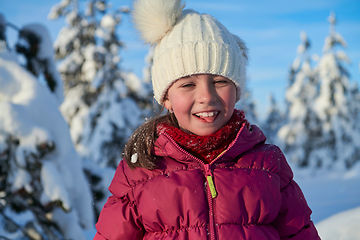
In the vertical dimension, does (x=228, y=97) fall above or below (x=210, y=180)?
above

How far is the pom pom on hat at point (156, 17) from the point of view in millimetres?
1976

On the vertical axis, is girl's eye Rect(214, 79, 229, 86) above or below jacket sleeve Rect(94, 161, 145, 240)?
above

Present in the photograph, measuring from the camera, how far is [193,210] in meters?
1.69

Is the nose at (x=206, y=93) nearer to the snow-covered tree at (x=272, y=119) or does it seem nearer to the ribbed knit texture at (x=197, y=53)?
the ribbed knit texture at (x=197, y=53)

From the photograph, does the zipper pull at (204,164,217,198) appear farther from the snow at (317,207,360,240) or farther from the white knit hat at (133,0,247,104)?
the snow at (317,207,360,240)

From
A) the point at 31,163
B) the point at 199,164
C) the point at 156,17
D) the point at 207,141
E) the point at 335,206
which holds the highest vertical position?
the point at 156,17

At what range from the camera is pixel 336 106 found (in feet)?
65.7

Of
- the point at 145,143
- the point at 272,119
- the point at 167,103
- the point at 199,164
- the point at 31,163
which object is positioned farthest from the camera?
the point at 272,119

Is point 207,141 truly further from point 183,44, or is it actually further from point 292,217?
point 292,217

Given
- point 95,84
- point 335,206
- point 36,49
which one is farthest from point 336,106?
point 36,49

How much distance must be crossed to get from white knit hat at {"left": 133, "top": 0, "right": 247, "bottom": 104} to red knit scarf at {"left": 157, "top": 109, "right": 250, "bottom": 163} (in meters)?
0.29

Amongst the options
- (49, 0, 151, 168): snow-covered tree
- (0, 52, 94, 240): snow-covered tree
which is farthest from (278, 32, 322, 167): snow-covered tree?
(0, 52, 94, 240): snow-covered tree

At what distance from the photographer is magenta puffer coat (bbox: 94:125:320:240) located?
1698 millimetres

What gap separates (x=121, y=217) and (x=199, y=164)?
55 centimetres
